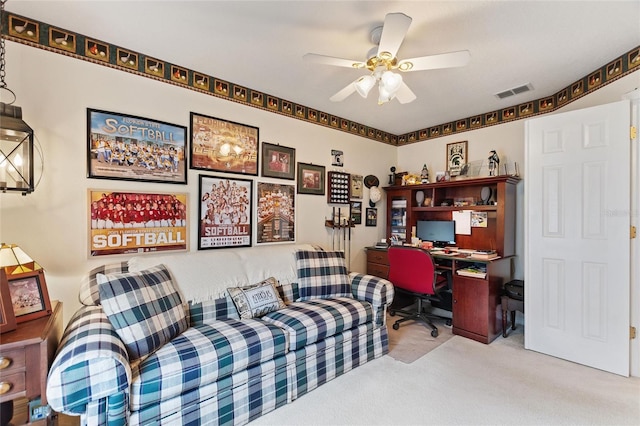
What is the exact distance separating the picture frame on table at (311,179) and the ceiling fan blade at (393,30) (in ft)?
5.83

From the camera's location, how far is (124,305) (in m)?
1.62

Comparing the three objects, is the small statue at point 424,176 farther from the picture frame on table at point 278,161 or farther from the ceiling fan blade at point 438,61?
the ceiling fan blade at point 438,61

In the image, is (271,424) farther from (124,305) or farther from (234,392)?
(124,305)

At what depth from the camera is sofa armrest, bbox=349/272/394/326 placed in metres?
2.55

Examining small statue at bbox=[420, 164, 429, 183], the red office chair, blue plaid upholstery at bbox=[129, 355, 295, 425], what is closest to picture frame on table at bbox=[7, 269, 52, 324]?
blue plaid upholstery at bbox=[129, 355, 295, 425]

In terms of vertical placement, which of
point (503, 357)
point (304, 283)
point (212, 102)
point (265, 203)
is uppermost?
point (212, 102)

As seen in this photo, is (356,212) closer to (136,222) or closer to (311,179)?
(311,179)

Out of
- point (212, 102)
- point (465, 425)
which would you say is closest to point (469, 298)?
point (465, 425)

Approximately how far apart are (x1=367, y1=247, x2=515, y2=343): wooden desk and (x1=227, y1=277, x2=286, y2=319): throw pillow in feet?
6.24

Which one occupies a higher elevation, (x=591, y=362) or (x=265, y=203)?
(x=265, y=203)

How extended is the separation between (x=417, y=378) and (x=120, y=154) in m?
2.88

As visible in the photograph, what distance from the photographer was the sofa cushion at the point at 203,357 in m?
1.45

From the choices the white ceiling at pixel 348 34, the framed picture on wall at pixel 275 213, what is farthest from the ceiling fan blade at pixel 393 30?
the framed picture on wall at pixel 275 213

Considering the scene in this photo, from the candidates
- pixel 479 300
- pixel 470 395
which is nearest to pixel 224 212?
pixel 470 395
